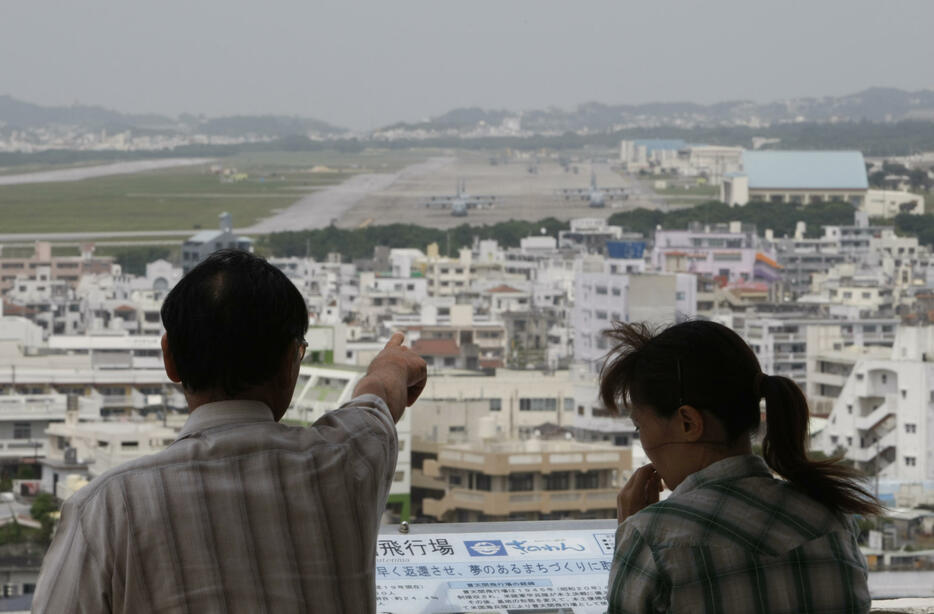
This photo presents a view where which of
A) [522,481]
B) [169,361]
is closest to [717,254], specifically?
[522,481]

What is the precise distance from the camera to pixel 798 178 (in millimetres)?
22812

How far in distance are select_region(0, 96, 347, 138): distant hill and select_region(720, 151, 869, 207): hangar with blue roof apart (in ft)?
26.5

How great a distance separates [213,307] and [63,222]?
67.0 feet

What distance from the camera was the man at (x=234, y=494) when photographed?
0.55 metres

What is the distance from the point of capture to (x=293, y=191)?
79.3 ft

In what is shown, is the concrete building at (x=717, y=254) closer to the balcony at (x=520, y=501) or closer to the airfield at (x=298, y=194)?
the airfield at (x=298, y=194)

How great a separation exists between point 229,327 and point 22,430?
1154cm

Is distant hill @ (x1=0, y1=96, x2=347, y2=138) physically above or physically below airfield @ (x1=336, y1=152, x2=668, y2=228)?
above

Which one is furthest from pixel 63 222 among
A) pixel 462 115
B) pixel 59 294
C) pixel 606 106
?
pixel 606 106

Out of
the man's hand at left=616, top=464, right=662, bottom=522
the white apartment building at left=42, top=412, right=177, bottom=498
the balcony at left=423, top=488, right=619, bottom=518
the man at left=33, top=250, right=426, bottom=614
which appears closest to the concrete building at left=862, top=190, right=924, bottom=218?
the balcony at left=423, top=488, right=619, bottom=518

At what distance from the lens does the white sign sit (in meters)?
0.85

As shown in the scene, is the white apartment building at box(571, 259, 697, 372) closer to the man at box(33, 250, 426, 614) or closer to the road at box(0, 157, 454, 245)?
the road at box(0, 157, 454, 245)

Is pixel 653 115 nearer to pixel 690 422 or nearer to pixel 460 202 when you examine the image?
pixel 460 202

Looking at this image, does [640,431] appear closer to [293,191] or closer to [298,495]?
[298,495]
